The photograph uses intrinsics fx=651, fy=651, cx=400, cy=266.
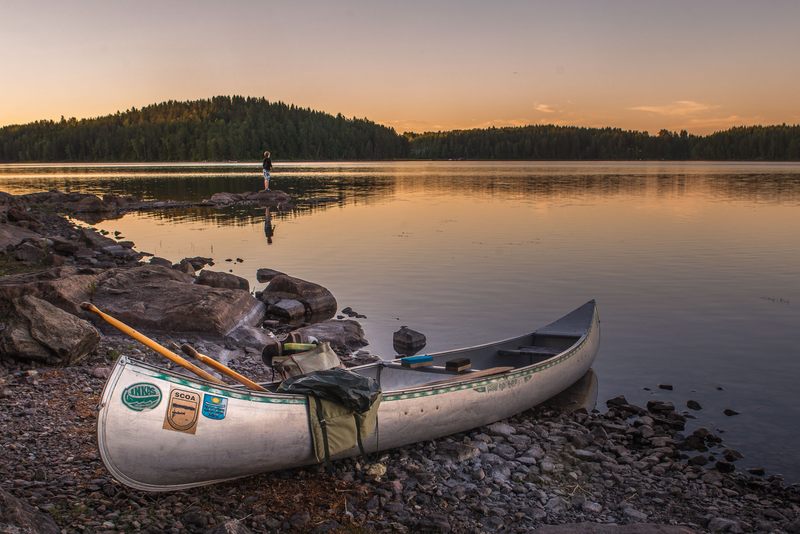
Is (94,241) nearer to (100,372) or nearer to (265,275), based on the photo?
(265,275)

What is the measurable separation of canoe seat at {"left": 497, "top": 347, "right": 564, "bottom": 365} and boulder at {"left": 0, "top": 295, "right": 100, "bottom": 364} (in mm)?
7279

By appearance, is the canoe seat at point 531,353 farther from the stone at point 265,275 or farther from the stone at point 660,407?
the stone at point 265,275

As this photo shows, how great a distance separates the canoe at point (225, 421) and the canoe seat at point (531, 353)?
2.21 meters

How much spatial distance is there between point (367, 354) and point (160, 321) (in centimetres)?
435

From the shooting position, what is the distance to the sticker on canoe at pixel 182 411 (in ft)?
21.8

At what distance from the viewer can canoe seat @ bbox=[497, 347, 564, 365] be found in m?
12.1

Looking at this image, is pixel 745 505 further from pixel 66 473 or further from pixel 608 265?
pixel 608 265

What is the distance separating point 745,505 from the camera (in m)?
7.91

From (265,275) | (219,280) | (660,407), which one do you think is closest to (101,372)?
(219,280)

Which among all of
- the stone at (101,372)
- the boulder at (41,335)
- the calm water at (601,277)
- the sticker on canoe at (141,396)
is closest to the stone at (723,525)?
the calm water at (601,277)

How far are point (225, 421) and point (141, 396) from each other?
0.93 meters

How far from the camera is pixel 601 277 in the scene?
23.1 m

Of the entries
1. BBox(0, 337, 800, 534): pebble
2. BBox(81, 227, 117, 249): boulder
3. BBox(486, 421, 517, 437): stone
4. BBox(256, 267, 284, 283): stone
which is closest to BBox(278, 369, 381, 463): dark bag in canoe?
BBox(0, 337, 800, 534): pebble

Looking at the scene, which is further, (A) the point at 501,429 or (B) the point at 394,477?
(A) the point at 501,429
